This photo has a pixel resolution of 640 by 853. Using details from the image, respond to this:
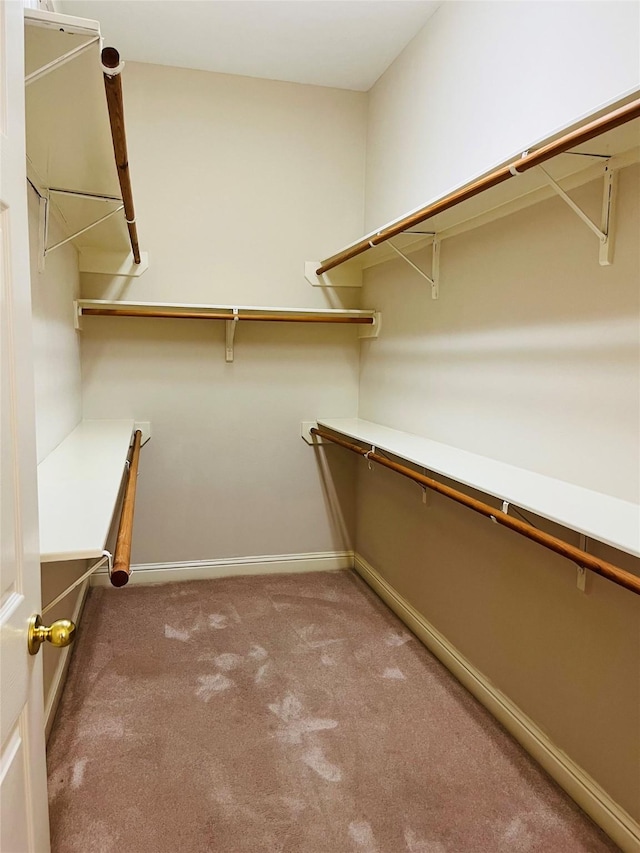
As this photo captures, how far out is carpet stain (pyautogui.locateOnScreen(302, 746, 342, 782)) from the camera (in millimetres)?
1737

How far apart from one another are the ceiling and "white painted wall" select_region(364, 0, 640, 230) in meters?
0.14

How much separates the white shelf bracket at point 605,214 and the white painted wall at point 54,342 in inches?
62.9

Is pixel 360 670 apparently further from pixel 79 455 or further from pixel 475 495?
pixel 79 455

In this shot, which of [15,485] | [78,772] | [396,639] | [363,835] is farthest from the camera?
[396,639]

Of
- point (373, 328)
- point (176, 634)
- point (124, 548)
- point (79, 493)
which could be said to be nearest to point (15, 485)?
point (124, 548)

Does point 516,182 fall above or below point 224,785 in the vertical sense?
above

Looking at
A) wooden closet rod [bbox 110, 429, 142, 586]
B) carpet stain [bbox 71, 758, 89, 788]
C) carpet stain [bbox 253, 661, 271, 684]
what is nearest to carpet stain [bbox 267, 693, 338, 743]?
carpet stain [bbox 253, 661, 271, 684]

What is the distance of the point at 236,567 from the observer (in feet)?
11.0

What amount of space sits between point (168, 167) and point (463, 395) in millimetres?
1978

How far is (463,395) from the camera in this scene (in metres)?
2.25

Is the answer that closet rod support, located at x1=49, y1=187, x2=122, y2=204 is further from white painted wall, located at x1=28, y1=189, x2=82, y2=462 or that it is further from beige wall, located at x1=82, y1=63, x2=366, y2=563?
beige wall, located at x1=82, y1=63, x2=366, y2=563

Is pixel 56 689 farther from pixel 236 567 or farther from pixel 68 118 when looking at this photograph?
pixel 68 118

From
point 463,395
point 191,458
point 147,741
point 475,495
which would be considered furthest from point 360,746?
point 191,458

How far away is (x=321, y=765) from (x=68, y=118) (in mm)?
1945
